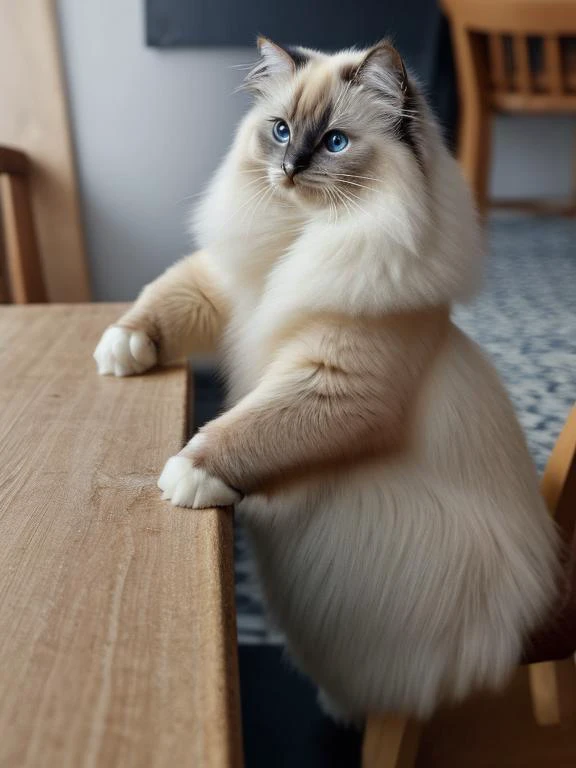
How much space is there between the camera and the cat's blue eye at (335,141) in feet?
2.62

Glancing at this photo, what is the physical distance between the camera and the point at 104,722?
1.29 feet

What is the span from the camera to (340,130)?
0.80m

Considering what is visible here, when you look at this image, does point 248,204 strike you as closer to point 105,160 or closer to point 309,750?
point 309,750

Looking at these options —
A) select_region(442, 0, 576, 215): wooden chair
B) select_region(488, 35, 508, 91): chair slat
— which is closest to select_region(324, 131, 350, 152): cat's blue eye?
select_region(442, 0, 576, 215): wooden chair

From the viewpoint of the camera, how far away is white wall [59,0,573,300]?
2.09m

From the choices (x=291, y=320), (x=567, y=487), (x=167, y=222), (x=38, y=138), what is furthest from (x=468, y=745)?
(x=38, y=138)

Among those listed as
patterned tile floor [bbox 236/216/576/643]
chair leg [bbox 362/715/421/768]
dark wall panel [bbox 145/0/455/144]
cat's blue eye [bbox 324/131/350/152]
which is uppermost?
dark wall panel [bbox 145/0/455/144]

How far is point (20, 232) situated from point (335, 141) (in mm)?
1378

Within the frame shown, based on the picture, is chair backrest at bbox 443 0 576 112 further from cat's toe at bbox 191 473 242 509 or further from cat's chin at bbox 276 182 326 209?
cat's toe at bbox 191 473 242 509

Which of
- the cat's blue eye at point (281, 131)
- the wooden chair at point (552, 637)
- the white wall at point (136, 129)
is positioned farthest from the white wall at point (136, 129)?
the wooden chair at point (552, 637)

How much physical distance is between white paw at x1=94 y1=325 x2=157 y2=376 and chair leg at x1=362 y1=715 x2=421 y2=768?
20.1 inches

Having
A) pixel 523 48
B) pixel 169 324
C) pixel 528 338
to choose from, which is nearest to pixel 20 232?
pixel 169 324

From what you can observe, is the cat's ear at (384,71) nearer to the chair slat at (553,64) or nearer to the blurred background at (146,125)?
the blurred background at (146,125)

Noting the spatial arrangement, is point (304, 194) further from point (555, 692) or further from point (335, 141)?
point (555, 692)
